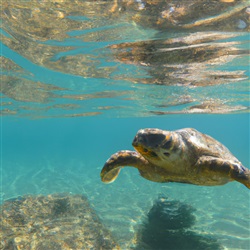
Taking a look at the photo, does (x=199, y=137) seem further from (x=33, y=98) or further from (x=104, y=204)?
(x=33, y=98)

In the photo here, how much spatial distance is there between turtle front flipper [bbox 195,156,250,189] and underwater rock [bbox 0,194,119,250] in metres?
3.45

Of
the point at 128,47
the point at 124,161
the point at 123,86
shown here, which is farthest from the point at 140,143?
the point at 123,86

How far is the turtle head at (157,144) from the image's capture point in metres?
4.24

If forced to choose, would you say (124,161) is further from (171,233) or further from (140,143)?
(171,233)

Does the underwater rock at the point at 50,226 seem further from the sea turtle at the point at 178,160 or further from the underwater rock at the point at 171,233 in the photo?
the sea turtle at the point at 178,160

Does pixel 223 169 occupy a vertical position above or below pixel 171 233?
above

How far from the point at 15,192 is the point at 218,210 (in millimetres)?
12444

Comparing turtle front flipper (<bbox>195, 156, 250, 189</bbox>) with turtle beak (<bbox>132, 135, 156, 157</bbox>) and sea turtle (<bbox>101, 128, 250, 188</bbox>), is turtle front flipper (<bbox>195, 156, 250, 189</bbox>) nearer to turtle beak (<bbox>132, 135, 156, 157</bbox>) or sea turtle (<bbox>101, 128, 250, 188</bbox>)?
sea turtle (<bbox>101, 128, 250, 188</bbox>)

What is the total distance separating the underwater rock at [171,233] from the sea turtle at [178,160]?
2.22 meters

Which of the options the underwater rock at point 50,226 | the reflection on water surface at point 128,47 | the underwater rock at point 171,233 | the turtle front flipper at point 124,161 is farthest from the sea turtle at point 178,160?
the reflection on water surface at point 128,47

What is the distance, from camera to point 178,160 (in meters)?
5.18

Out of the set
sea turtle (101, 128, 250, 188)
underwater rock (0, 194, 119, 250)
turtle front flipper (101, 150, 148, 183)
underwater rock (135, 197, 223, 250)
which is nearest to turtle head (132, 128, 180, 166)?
sea turtle (101, 128, 250, 188)

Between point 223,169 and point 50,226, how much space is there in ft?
16.8

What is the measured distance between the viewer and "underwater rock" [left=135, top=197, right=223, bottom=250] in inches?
283
